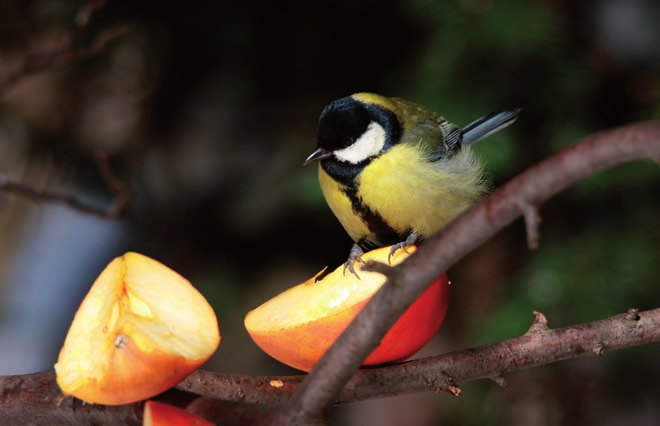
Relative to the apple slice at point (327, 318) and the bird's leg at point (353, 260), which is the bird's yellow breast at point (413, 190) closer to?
the bird's leg at point (353, 260)

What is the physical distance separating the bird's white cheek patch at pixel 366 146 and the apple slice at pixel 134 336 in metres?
0.34

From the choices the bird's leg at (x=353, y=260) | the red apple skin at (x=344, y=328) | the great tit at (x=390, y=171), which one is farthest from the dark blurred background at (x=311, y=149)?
the red apple skin at (x=344, y=328)

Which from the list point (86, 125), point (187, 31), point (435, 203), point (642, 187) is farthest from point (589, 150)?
point (86, 125)

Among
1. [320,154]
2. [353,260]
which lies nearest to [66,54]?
[320,154]

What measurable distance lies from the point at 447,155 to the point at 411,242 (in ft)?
0.43

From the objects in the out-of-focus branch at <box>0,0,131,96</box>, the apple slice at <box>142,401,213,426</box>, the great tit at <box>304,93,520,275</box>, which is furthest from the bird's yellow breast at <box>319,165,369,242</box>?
the apple slice at <box>142,401,213,426</box>

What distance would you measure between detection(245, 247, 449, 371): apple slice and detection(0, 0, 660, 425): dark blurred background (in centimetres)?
32

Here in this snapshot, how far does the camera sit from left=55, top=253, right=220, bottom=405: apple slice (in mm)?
348

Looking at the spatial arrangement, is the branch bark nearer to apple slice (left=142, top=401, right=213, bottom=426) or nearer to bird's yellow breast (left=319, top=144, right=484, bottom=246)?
apple slice (left=142, top=401, right=213, bottom=426)

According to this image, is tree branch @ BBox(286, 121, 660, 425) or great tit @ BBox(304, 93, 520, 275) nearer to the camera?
tree branch @ BBox(286, 121, 660, 425)

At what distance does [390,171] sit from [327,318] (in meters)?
0.33

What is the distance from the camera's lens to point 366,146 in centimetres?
71

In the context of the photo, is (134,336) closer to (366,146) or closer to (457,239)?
(457,239)

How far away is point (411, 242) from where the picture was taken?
0.63 metres
